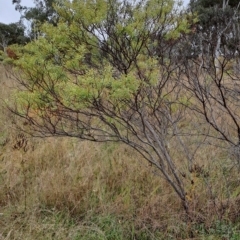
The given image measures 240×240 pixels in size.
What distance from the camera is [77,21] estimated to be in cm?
273

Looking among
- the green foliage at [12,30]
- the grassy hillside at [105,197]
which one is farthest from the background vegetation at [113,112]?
the green foliage at [12,30]

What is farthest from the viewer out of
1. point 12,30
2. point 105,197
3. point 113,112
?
point 12,30

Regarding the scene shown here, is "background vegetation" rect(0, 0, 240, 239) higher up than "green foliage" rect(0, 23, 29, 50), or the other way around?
"green foliage" rect(0, 23, 29, 50)

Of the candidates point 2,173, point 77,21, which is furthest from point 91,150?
point 77,21

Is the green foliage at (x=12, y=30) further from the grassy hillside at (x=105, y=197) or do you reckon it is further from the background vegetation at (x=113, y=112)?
the background vegetation at (x=113, y=112)

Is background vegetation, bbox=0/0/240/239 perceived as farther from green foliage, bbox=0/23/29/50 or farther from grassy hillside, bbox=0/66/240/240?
green foliage, bbox=0/23/29/50

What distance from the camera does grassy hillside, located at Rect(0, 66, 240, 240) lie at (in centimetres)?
262

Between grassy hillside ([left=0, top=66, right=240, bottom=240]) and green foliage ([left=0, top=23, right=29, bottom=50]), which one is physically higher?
green foliage ([left=0, top=23, right=29, bottom=50])

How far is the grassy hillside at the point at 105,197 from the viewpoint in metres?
2.62

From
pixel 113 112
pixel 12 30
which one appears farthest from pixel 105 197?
pixel 12 30

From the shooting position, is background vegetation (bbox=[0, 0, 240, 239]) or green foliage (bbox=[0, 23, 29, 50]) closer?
background vegetation (bbox=[0, 0, 240, 239])

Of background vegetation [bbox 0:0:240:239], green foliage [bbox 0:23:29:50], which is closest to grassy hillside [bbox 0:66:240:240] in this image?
background vegetation [bbox 0:0:240:239]

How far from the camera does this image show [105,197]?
311cm

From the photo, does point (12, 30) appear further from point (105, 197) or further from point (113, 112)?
point (113, 112)
